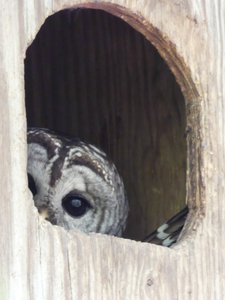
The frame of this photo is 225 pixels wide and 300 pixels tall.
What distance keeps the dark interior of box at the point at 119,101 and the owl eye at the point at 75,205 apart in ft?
0.69

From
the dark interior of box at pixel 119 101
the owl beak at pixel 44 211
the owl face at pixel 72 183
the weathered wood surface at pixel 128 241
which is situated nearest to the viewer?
the weathered wood surface at pixel 128 241

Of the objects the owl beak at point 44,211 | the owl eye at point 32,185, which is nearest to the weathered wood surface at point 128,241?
the owl beak at point 44,211

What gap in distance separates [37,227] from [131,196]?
1256mm

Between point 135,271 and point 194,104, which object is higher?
point 194,104

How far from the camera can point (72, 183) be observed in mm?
3445

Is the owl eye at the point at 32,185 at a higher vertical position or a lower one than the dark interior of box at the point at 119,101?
lower

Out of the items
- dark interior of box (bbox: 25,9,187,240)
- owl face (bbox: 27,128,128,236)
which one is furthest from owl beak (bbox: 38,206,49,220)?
dark interior of box (bbox: 25,9,187,240)

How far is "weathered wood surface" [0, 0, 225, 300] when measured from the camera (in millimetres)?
2508

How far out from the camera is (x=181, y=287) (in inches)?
109

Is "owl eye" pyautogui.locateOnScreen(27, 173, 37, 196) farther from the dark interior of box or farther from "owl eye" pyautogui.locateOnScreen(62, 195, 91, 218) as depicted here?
the dark interior of box

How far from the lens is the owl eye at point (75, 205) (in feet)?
11.3

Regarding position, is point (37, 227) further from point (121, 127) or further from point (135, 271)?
point (121, 127)

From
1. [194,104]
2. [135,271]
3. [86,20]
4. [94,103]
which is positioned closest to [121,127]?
[94,103]

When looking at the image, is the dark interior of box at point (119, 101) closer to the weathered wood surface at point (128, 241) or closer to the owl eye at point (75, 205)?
the owl eye at point (75, 205)
